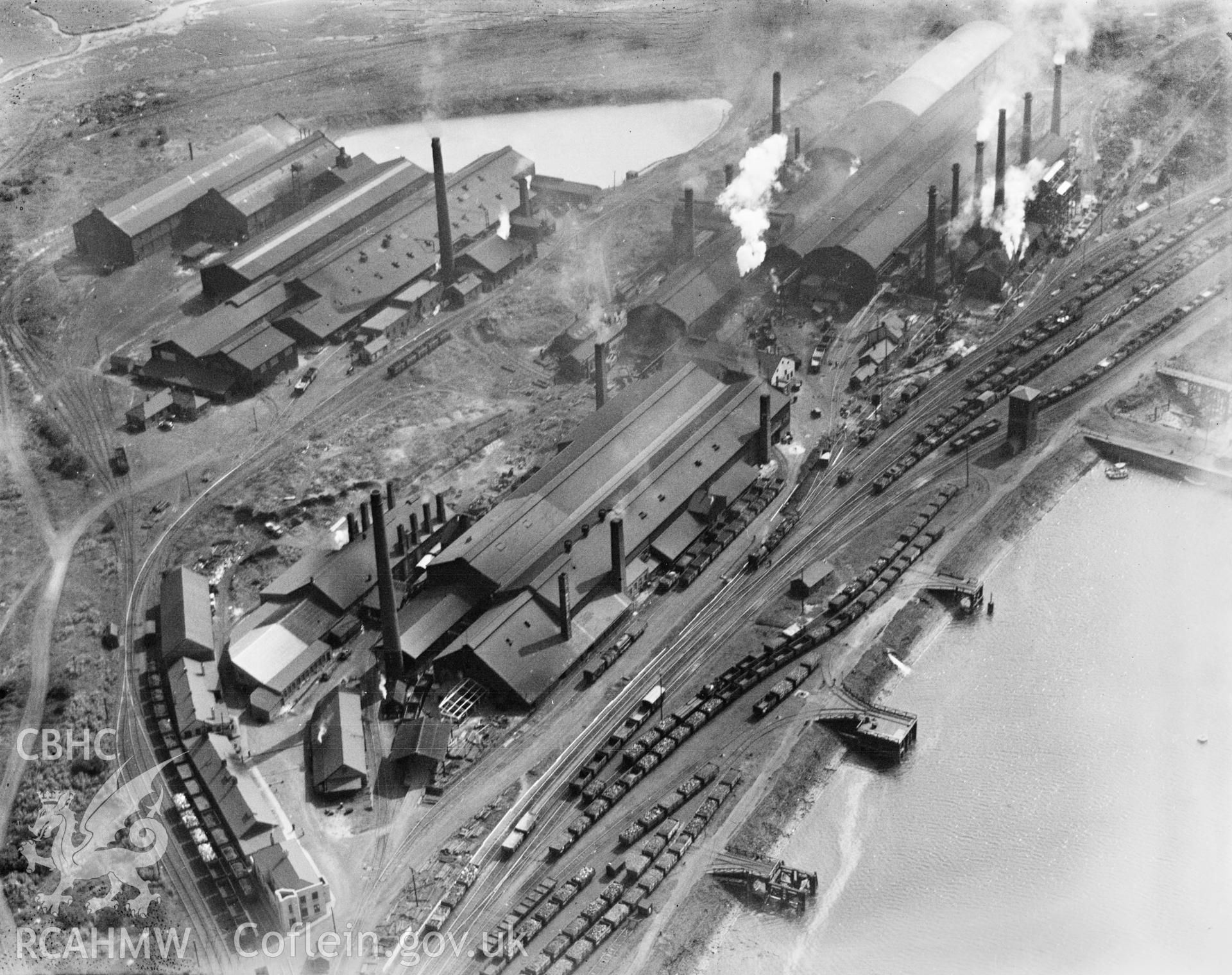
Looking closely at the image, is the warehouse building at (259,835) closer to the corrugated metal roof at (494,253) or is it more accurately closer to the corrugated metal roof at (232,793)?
the corrugated metal roof at (232,793)

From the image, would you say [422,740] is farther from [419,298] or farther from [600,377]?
[419,298]

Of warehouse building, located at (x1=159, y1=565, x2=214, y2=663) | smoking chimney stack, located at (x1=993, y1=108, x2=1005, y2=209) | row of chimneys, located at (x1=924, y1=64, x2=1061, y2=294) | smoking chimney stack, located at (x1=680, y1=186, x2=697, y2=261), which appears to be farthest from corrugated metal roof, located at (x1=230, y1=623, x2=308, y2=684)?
smoking chimney stack, located at (x1=993, y1=108, x2=1005, y2=209)

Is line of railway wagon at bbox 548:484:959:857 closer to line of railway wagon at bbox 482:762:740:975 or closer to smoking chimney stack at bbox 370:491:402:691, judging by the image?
line of railway wagon at bbox 482:762:740:975

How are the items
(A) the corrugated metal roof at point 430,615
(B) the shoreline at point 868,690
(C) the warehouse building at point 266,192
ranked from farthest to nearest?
(C) the warehouse building at point 266,192 < (A) the corrugated metal roof at point 430,615 < (B) the shoreline at point 868,690

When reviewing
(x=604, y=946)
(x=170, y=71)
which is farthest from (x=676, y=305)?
(x=170, y=71)

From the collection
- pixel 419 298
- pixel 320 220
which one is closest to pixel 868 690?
pixel 419 298

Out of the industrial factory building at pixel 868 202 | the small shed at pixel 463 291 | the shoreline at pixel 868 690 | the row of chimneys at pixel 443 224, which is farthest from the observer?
the small shed at pixel 463 291

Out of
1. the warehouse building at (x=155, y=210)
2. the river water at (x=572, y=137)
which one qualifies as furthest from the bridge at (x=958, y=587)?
the warehouse building at (x=155, y=210)
